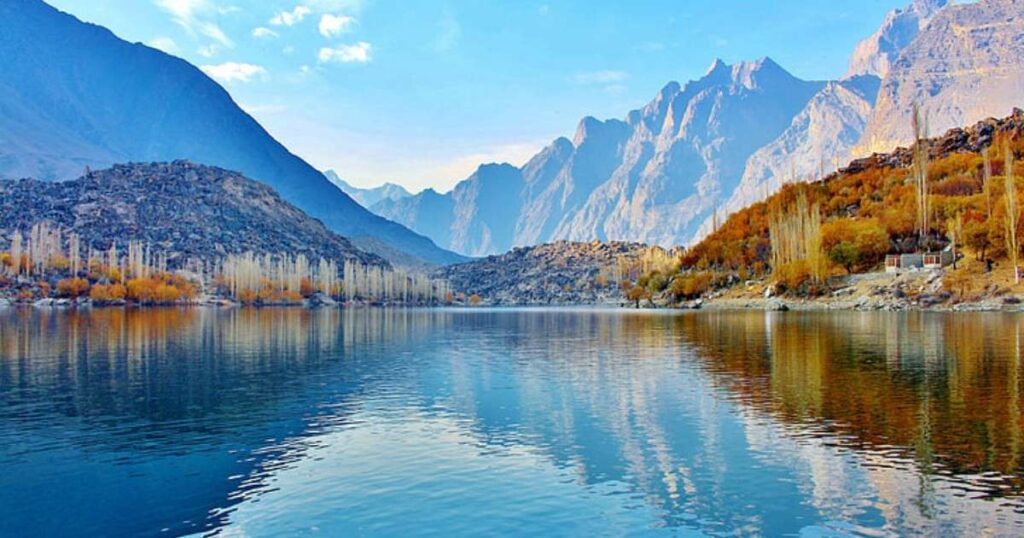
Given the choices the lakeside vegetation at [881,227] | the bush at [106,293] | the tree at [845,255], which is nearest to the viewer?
the lakeside vegetation at [881,227]

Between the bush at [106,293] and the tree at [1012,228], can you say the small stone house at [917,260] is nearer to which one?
the tree at [1012,228]

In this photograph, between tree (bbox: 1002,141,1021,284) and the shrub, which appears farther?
the shrub

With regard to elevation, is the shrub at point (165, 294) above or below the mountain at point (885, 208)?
below

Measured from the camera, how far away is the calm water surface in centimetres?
1752

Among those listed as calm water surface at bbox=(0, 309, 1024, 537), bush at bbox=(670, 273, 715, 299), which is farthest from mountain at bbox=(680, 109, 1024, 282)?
calm water surface at bbox=(0, 309, 1024, 537)

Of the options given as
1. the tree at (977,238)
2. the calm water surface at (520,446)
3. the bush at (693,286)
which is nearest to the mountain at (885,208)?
the tree at (977,238)

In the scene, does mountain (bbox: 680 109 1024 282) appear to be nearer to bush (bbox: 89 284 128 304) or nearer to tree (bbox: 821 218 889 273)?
tree (bbox: 821 218 889 273)

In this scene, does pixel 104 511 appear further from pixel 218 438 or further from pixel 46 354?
pixel 46 354

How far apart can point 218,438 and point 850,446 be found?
21.5 metres

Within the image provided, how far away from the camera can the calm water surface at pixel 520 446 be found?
57.5 feet

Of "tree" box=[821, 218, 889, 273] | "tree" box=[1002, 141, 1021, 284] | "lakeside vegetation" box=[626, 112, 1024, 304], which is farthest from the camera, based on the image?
"tree" box=[821, 218, 889, 273]

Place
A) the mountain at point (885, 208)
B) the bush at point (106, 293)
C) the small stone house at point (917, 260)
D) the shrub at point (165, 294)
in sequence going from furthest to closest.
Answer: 1. the shrub at point (165, 294)
2. the bush at point (106, 293)
3. the mountain at point (885, 208)
4. the small stone house at point (917, 260)

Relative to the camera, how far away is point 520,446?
2508cm

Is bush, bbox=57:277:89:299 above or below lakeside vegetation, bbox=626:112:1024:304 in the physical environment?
below
